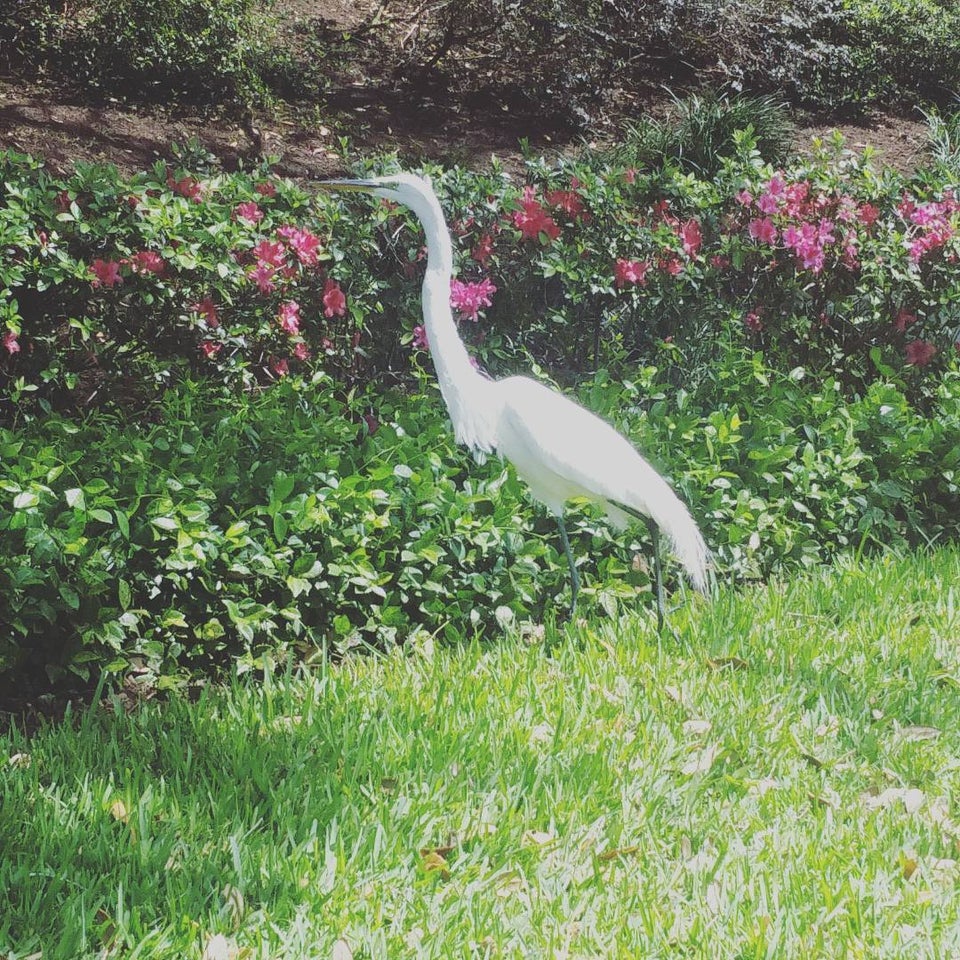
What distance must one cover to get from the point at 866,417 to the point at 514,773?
2.76m

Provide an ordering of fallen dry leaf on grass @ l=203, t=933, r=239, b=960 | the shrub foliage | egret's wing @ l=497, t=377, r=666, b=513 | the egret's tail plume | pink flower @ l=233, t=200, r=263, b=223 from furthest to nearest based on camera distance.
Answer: pink flower @ l=233, t=200, r=263, b=223 → the egret's tail plume → egret's wing @ l=497, t=377, r=666, b=513 → the shrub foliage → fallen dry leaf on grass @ l=203, t=933, r=239, b=960

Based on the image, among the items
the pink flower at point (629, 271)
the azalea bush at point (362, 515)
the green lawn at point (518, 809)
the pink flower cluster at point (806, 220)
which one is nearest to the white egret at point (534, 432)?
the azalea bush at point (362, 515)

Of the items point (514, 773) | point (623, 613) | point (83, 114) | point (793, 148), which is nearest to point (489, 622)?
point (623, 613)

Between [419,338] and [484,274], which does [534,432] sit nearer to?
[419,338]

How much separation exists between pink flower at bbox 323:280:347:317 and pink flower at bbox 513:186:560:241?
90 centimetres

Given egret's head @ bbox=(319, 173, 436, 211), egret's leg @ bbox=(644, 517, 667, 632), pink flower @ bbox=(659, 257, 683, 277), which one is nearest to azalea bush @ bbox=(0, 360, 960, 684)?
egret's leg @ bbox=(644, 517, 667, 632)

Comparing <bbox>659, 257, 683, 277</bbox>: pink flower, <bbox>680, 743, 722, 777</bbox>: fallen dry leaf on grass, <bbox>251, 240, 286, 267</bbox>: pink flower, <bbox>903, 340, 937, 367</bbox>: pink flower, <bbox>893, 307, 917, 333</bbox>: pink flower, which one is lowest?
<bbox>680, 743, 722, 777</bbox>: fallen dry leaf on grass

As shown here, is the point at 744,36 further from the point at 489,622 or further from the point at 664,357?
the point at 489,622

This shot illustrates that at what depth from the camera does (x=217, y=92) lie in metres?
8.70

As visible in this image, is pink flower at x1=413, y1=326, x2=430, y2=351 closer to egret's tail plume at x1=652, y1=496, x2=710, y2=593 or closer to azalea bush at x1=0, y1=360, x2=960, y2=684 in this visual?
azalea bush at x1=0, y1=360, x2=960, y2=684

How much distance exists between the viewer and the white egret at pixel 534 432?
3.48m

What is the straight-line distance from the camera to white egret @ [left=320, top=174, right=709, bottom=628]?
3477mm

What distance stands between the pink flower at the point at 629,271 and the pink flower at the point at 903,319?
1524 millimetres

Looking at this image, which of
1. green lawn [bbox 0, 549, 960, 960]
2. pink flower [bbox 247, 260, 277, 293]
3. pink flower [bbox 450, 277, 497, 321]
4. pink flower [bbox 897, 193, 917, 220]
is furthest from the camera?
pink flower [bbox 897, 193, 917, 220]
